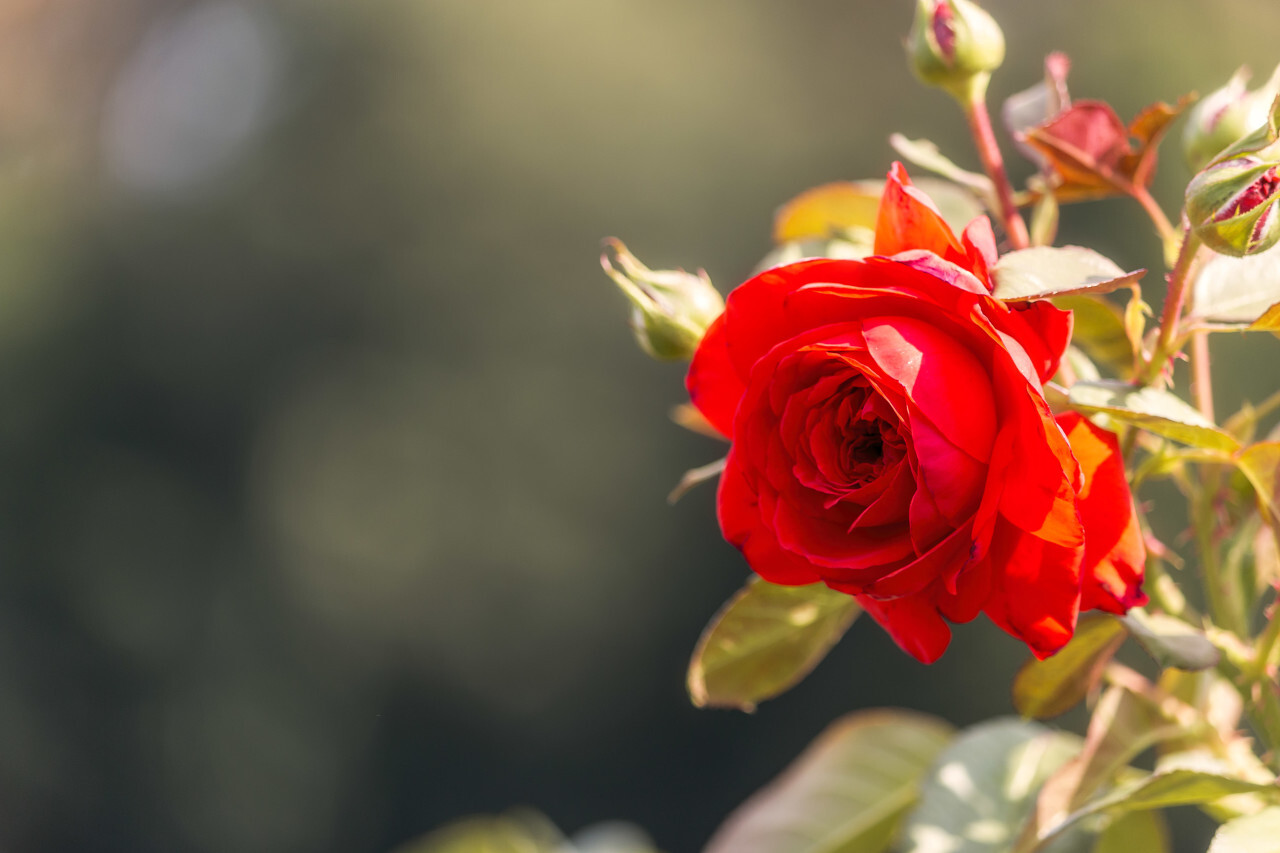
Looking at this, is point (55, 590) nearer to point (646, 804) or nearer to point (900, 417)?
point (646, 804)

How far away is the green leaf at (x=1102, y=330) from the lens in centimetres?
26

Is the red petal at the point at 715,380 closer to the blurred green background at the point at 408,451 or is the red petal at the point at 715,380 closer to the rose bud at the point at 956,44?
the rose bud at the point at 956,44

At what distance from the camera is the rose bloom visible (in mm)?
213

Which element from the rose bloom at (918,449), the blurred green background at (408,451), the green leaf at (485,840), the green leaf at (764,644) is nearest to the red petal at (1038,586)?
the rose bloom at (918,449)

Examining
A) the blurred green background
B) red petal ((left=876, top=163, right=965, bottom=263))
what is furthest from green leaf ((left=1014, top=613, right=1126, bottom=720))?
the blurred green background

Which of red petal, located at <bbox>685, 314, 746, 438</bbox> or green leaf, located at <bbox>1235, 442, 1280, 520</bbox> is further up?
red petal, located at <bbox>685, 314, 746, 438</bbox>

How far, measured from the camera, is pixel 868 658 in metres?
3.67

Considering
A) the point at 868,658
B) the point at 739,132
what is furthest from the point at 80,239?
the point at 868,658

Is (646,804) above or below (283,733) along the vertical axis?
below

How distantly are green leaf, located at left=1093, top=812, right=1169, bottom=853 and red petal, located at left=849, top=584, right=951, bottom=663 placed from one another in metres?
0.15

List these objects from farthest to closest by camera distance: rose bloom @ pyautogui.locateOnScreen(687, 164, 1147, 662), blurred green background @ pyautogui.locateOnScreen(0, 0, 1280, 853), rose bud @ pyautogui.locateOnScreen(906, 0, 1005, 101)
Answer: blurred green background @ pyautogui.locateOnScreen(0, 0, 1280, 853) → rose bud @ pyautogui.locateOnScreen(906, 0, 1005, 101) → rose bloom @ pyautogui.locateOnScreen(687, 164, 1147, 662)

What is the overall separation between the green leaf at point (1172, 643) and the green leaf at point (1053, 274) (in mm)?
78

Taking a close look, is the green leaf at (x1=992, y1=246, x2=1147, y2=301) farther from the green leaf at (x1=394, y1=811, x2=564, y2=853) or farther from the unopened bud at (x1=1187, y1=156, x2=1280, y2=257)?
the green leaf at (x1=394, y1=811, x2=564, y2=853)

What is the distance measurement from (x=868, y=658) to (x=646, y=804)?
3.45ft
